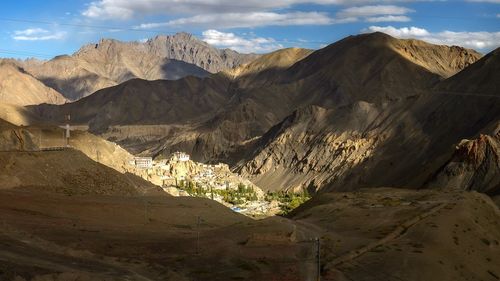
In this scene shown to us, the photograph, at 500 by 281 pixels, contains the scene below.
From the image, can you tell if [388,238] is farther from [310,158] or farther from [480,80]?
[480,80]

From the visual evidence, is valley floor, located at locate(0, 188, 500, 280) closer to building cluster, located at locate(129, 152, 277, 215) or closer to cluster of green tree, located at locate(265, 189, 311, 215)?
cluster of green tree, located at locate(265, 189, 311, 215)

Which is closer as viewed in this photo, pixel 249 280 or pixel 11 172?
pixel 249 280

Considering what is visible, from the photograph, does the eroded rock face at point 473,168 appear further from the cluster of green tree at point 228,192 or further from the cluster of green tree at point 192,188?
the cluster of green tree at point 192,188

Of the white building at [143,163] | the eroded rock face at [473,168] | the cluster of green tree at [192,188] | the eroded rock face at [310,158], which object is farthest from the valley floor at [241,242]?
the eroded rock face at [310,158]

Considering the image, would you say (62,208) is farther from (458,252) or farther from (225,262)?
(458,252)

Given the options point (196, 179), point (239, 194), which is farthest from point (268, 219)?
point (196, 179)

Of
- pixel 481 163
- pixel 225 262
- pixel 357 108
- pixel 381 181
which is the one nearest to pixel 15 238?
pixel 225 262
